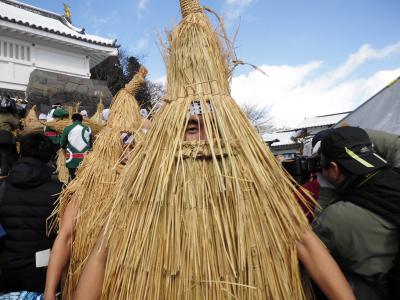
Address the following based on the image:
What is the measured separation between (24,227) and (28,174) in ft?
1.11

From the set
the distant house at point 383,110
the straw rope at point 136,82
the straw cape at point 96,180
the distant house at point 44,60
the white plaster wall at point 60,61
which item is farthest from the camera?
the white plaster wall at point 60,61

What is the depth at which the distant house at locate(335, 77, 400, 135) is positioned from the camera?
2.55m

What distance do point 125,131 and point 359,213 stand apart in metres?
1.85

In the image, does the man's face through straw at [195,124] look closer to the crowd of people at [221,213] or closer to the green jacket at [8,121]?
the crowd of people at [221,213]

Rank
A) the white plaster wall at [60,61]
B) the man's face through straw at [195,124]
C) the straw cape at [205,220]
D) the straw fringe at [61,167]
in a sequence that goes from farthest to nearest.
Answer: the white plaster wall at [60,61] → the straw fringe at [61,167] → the man's face through straw at [195,124] → the straw cape at [205,220]

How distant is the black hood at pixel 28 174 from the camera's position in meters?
1.90

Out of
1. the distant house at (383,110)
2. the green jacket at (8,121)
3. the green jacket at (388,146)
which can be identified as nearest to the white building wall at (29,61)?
the green jacket at (8,121)

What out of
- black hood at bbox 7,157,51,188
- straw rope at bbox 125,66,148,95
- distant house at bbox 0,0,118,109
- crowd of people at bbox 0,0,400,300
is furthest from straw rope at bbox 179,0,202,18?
distant house at bbox 0,0,118,109

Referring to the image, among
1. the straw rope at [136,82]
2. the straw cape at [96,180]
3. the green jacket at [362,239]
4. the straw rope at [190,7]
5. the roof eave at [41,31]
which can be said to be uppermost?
the roof eave at [41,31]

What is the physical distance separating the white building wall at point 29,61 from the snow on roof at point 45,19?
2.69 feet

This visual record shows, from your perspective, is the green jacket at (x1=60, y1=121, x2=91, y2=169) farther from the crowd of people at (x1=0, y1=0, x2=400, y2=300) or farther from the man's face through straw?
the man's face through straw

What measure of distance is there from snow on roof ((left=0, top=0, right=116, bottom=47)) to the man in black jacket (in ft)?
39.3

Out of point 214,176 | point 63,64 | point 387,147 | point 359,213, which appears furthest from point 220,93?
point 63,64

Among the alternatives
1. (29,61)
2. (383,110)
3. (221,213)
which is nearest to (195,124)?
(221,213)
